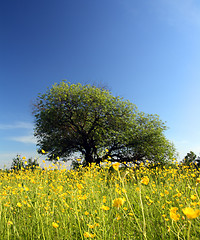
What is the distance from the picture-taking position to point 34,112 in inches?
718

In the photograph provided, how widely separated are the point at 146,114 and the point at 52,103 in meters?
8.88

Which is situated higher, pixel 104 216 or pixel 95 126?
pixel 95 126

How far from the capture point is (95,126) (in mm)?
17531

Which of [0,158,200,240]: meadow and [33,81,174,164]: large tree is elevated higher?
[33,81,174,164]: large tree

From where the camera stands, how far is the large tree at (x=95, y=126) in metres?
16.7

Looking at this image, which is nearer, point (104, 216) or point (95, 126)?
point (104, 216)

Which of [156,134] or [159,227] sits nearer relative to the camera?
[159,227]

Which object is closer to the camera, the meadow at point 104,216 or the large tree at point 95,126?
the meadow at point 104,216

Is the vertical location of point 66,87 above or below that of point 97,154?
above

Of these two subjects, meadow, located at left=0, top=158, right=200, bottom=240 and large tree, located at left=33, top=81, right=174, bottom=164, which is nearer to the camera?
meadow, located at left=0, top=158, right=200, bottom=240

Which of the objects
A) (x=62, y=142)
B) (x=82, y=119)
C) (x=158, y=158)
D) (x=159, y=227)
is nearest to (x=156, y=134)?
(x=158, y=158)

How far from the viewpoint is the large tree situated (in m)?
16.7

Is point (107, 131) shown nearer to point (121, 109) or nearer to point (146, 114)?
point (121, 109)

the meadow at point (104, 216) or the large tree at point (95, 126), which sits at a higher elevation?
the large tree at point (95, 126)
